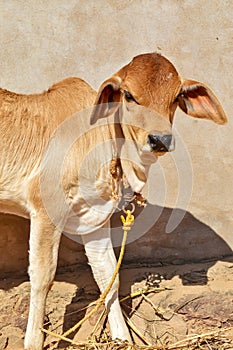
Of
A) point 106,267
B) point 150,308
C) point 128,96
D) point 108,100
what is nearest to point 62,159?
point 108,100

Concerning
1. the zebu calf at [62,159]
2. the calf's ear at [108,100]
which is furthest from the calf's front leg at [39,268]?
the calf's ear at [108,100]

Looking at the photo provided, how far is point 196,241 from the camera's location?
536 centimetres

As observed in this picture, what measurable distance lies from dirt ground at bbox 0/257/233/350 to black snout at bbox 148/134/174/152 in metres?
1.24

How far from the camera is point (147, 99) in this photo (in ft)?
13.0

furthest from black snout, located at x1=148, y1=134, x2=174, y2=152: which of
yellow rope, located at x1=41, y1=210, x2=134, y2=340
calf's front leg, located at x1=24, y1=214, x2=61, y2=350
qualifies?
calf's front leg, located at x1=24, y1=214, x2=61, y2=350

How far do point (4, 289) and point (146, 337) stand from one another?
0.93 m

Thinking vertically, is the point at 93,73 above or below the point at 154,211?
above

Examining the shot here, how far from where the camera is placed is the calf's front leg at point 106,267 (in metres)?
4.71

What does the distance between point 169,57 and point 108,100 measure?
1102 millimetres

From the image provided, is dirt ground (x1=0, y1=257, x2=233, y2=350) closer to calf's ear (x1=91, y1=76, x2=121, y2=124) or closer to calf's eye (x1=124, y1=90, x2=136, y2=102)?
calf's ear (x1=91, y1=76, x2=121, y2=124)

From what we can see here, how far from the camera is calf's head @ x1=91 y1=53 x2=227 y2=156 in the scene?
393 cm

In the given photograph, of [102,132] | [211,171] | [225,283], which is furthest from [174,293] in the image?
[102,132]

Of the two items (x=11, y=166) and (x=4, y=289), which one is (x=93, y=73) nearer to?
(x=11, y=166)

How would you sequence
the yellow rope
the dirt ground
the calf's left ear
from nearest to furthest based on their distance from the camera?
the calf's left ear, the yellow rope, the dirt ground
